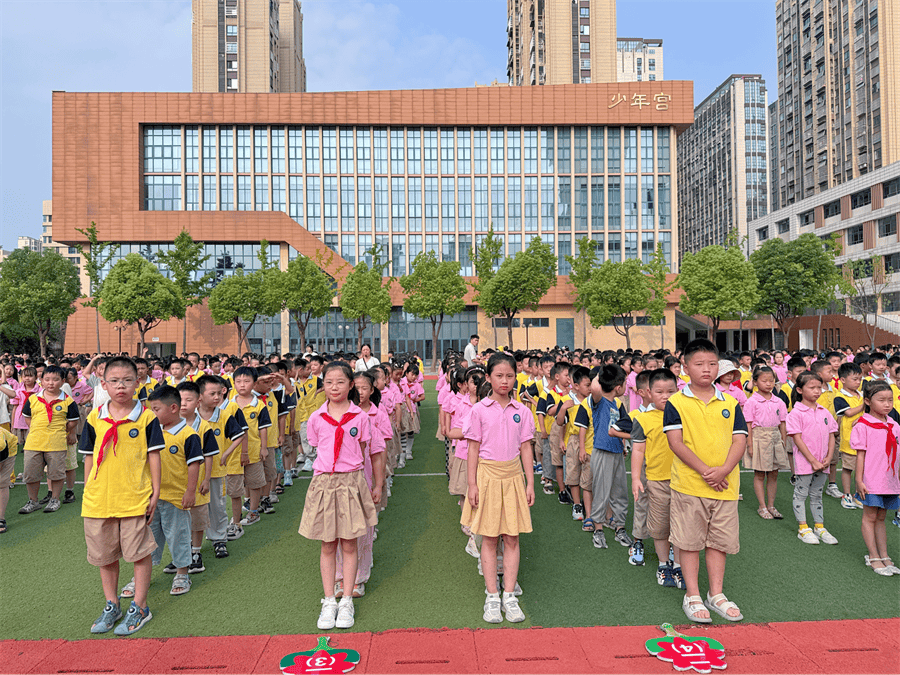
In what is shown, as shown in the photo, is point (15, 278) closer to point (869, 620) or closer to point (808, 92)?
point (869, 620)

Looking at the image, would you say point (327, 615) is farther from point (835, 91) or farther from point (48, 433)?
point (835, 91)

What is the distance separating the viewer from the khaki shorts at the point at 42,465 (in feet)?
19.5

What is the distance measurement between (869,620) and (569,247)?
139 ft

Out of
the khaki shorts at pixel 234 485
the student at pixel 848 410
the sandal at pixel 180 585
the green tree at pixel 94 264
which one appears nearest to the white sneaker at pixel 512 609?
the sandal at pixel 180 585

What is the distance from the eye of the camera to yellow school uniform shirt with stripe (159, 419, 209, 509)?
3965 mm

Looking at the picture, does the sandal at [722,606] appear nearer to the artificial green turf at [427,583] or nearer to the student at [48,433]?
the artificial green turf at [427,583]

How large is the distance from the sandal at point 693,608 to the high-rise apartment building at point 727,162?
75.6m

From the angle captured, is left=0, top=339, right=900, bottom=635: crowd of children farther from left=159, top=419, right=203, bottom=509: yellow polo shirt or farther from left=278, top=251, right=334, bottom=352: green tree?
left=278, top=251, right=334, bottom=352: green tree

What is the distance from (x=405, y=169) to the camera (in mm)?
44031

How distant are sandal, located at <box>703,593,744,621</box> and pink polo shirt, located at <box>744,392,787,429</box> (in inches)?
107

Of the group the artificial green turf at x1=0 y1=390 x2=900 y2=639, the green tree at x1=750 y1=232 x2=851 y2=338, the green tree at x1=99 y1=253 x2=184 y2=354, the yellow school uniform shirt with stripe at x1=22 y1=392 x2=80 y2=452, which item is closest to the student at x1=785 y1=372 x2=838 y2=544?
the artificial green turf at x1=0 y1=390 x2=900 y2=639

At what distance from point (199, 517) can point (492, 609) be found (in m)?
2.60

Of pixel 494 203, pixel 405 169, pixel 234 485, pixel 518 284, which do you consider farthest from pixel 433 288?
pixel 234 485

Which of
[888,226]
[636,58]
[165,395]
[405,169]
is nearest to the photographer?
[165,395]
